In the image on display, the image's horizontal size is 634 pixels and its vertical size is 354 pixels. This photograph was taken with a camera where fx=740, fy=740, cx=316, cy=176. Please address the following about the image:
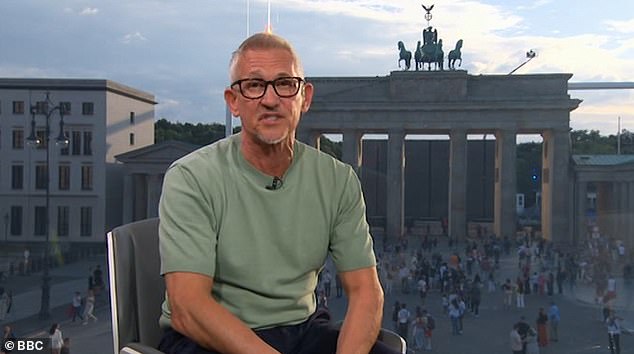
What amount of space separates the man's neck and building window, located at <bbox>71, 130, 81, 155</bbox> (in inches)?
131

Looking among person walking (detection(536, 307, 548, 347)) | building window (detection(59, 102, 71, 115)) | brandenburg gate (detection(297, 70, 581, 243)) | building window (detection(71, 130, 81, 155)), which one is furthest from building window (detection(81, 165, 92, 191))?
person walking (detection(536, 307, 548, 347))

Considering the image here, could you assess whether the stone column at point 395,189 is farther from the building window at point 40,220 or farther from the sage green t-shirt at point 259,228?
the sage green t-shirt at point 259,228

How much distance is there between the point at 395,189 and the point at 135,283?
5.61 m

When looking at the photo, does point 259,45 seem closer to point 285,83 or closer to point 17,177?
point 285,83

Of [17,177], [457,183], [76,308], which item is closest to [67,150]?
[17,177]

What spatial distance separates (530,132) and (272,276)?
312 inches

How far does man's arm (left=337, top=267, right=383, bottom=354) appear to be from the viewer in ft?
4.42

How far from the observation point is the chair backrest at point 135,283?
1411 mm

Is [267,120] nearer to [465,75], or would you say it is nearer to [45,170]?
[45,170]

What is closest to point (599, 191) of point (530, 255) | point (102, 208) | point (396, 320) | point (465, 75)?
point (530, 255)

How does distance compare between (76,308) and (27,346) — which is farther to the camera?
(76,308)

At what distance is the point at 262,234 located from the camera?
134cm

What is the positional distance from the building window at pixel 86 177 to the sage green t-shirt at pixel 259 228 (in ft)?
11.2

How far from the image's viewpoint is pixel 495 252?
6.36 meters
